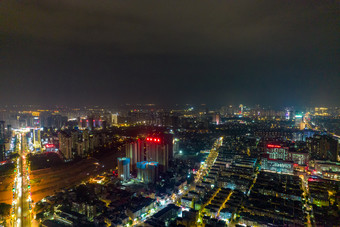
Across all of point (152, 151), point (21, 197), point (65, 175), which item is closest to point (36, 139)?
point (65, 175)

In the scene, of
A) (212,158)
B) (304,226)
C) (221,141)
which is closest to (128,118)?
(221,141)

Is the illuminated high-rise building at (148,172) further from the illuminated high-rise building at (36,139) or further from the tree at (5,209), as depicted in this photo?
the illuminated high-rise building at (36,139)

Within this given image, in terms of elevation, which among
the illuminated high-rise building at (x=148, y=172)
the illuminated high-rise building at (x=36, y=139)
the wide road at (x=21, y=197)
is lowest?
the wide road at (x=21, y=197)

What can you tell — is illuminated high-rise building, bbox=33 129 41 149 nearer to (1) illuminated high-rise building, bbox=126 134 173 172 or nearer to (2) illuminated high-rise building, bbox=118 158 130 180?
(1) illuminated high-rise building, bbox=126 134 173 172

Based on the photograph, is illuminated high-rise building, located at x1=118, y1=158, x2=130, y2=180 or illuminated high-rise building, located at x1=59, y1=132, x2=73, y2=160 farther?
illuminated high-rise building, located at x1=59, y1=132, x2=73, y2=160

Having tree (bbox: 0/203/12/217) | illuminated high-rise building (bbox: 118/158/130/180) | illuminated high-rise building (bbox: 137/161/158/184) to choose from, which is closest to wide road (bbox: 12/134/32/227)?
tree (bbox: 0/203/12/217)

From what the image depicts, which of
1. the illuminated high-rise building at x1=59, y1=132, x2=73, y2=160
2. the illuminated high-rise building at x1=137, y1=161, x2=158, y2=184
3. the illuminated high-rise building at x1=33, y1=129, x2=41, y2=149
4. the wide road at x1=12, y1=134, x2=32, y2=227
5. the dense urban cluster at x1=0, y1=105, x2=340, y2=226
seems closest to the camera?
the wide road at x1=12, y1=134, x2=32, y2=227

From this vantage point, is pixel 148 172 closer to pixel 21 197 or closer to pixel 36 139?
pixel 21 197

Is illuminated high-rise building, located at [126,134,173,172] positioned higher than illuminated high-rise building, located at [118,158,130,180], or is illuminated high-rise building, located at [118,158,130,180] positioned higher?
illuminated high-rise building, located at [126,134,173,172]

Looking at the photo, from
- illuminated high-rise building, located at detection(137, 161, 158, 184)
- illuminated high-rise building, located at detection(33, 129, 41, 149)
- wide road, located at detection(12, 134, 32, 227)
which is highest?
illuminated high-rise building, located at detection(33, 129, 41, 149)

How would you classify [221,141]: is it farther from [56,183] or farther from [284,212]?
[56,183]

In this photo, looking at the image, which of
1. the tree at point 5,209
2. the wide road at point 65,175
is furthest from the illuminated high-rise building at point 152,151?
the tree at point 5,209
